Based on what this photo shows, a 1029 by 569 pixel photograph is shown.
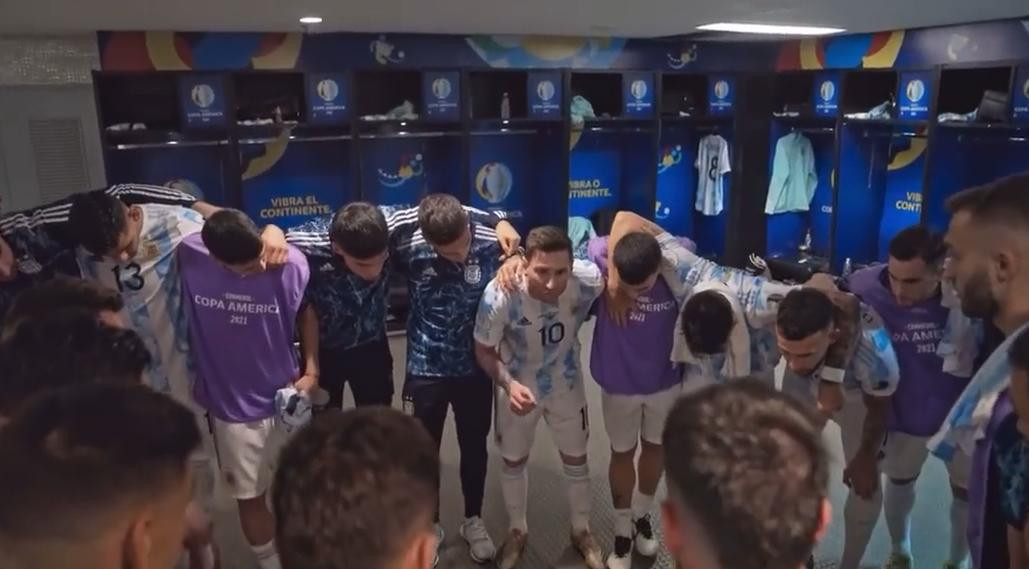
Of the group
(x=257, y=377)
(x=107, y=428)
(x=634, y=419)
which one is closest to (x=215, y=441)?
(x=257, y=377)

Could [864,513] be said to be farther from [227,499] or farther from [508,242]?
[227,499]

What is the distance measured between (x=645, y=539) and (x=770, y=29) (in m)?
4.09

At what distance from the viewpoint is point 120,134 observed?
4.63 metres

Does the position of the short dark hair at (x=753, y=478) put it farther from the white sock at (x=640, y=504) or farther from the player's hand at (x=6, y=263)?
the player's hand at (x=6, y=263)

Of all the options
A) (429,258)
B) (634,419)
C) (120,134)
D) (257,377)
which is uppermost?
(120,134)

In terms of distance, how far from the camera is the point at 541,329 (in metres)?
2.52

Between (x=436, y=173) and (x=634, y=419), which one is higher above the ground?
(x=436, y=173)

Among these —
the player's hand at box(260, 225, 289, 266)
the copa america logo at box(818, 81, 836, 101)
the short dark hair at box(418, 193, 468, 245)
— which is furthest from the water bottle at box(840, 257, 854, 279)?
the player's hand at box(260, 225, 289, 266)

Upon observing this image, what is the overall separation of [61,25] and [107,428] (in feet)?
13.8

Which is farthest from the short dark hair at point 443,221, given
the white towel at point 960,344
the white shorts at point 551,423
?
the white towel at point 960,344

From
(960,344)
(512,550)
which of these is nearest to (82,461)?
(512,550)

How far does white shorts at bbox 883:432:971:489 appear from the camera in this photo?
7.95ft

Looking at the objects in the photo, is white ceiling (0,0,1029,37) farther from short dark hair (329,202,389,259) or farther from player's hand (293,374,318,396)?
player's hand (293,374,318,396)

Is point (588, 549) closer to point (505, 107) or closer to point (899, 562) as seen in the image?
point (899, 562)
